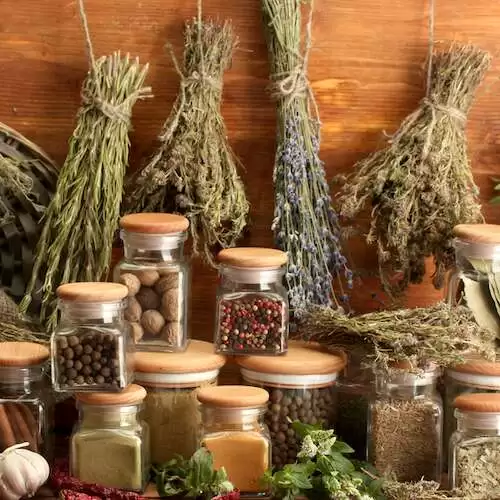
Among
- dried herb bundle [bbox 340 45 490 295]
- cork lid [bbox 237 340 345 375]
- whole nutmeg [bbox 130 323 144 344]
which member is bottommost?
cork lid [bbox 237 340 345 375]

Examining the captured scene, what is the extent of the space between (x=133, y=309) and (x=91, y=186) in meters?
0.28

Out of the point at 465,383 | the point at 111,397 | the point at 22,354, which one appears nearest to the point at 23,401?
the point at 22,354

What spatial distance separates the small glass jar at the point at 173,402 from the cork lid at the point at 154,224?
0.78 ft

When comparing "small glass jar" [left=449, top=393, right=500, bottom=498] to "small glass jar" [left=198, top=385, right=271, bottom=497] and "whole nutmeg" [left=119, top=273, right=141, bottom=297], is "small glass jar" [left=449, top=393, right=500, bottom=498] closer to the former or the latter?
"small glass jar" [left=198, top=385, right=271, bottom=497]

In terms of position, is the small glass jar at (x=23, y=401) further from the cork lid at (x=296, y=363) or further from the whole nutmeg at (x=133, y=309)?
the cork lid at (x=296, y=363)

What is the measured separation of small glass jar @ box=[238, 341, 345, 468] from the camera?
2.11 meters

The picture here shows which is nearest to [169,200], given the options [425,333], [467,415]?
[425,333]

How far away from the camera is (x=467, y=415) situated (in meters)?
2.00

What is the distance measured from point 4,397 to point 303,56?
0.91 metres

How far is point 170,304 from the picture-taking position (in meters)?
2.14

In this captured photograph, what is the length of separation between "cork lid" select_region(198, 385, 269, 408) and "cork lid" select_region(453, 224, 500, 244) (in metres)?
0.48

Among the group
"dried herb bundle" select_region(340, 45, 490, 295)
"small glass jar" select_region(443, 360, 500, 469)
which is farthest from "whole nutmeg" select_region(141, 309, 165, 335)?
"small glass jar" select_region(443, 360, 500, 469)

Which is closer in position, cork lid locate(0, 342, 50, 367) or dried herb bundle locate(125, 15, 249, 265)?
cork lid locate(0, 342, 50, 367)

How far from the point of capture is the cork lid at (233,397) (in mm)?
1979
